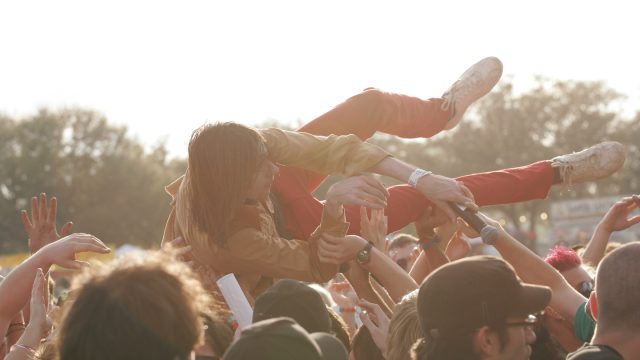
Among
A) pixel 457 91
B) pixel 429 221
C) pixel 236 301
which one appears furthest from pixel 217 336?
pixel 457 91

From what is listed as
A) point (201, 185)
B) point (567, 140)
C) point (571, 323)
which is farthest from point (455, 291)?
point (567, 140)

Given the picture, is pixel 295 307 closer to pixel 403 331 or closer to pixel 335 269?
pixel 403 331

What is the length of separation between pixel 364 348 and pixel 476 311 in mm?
1109

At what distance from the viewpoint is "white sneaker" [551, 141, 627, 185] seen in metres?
5.33

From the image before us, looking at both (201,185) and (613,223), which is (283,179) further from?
(613,223)

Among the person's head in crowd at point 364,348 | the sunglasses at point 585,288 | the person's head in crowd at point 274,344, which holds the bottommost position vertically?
the sunglasses at point 585,288

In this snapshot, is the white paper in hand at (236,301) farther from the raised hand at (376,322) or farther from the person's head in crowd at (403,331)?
the person's head in crowd at (403,331)

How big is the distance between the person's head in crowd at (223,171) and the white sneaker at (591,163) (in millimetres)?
1783

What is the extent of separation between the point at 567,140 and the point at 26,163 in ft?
95.9

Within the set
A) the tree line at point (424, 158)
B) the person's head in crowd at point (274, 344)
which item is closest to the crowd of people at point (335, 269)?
the person's head in crowd at point (274, 344)

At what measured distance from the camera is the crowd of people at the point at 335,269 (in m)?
2.52

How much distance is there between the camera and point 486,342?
2.88m

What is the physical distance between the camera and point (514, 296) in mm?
2914

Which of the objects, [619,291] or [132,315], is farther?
[619,291]
